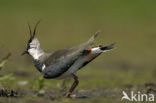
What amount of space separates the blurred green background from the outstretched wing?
2.48 meters

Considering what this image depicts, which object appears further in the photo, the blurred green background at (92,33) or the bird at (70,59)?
the blurred green background at (92,33)

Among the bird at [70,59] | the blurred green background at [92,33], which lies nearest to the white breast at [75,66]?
the bird at [70,59]

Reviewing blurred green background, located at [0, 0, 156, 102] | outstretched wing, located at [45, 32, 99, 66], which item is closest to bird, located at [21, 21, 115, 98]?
outstretched wing, located at [45, 32, 99, 66]

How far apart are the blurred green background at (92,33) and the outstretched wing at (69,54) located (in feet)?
8.15

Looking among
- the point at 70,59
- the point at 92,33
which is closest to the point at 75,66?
the point at 70,59

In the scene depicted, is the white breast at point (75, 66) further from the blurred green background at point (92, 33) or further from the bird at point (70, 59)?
the blurred green background at point (92, 33)

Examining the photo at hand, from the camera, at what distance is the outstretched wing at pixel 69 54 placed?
779 cm

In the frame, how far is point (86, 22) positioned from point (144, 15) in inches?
74.9

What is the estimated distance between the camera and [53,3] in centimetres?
1966

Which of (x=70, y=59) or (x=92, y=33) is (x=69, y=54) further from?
(x=92, y=33)

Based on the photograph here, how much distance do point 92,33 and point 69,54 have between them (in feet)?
29.5

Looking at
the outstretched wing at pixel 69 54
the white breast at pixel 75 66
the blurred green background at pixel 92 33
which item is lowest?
the blurred green background at pixel 92 33

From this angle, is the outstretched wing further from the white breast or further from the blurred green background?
the blurred green background

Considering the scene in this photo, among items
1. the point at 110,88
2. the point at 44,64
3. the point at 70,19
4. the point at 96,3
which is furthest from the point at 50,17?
the point at 44,64
